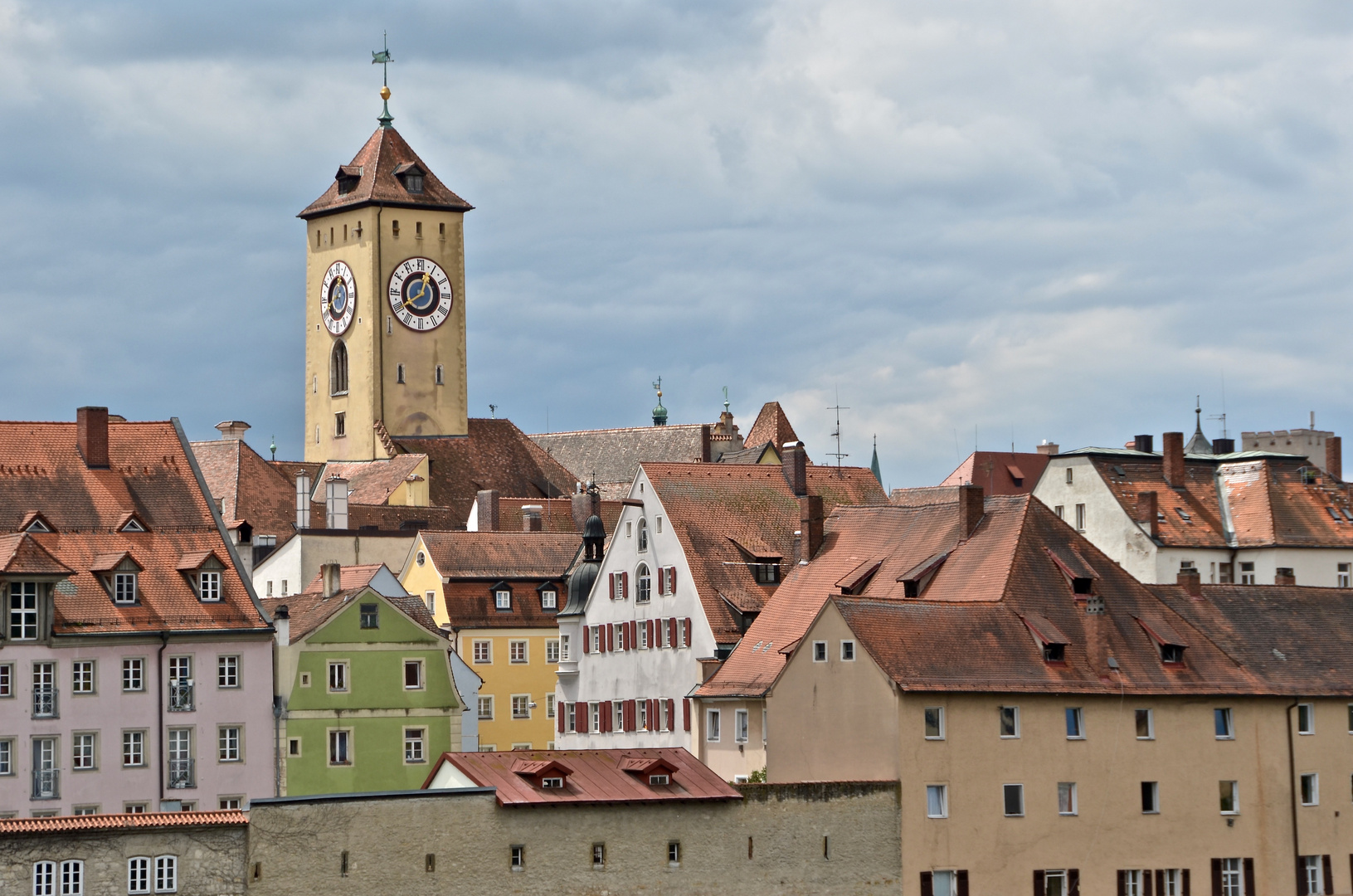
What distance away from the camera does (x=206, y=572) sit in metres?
87.7

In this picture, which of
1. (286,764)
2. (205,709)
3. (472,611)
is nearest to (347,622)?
(286,764)

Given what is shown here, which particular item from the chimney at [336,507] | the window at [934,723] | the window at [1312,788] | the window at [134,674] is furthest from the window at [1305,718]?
the chimney at [336,507]

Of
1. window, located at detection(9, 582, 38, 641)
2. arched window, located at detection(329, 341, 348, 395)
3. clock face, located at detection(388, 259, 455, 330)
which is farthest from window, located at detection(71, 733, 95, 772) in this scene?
arched window, located at detection(329, 341, 348, 395)

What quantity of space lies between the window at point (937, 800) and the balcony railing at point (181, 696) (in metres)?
22.4

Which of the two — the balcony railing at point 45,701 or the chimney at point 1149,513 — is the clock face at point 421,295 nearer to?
the chimney at point 1149,513

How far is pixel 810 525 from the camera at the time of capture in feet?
323

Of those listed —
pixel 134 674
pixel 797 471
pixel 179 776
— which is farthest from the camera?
pixel 797 471

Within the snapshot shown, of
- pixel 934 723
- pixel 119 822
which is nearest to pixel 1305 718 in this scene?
pixel 934 723

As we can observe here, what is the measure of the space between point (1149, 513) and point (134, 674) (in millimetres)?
41694

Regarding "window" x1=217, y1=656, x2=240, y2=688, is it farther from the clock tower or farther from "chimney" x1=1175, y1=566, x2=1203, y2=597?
the clock tower

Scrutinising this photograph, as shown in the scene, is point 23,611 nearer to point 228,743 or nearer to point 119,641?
point 119,641

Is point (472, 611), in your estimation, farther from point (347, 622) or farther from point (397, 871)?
point (397, 871)

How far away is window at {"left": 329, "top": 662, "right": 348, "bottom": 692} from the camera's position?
9619 centimetres

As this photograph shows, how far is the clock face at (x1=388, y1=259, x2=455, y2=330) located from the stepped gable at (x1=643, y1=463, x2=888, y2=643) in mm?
60406
